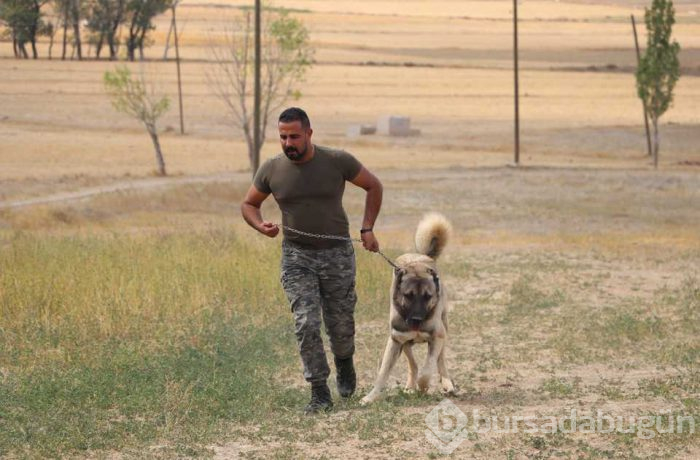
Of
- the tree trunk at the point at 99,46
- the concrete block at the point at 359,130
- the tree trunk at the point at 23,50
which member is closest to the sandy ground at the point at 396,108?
the concrete block at the point at 359,130

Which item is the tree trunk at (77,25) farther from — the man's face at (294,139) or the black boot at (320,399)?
the black boot at (320,399)

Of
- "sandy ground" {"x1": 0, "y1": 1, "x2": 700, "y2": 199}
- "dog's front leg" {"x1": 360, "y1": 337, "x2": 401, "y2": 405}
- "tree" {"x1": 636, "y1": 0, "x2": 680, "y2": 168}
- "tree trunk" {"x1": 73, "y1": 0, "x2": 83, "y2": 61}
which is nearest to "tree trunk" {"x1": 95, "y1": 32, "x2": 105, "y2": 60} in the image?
"tree trunk" {"x1": 73, "y1": 0, "x2": 83, "y2": 61}

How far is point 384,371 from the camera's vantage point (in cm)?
977

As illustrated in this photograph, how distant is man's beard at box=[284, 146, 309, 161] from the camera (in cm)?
920

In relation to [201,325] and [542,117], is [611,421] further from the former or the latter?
[542,117]

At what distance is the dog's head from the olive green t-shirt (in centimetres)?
62

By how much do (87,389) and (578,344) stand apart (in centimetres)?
503

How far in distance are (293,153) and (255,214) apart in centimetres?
65

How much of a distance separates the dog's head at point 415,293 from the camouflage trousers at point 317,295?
373mm

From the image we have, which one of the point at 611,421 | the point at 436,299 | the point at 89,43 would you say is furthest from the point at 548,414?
the point at 89,43

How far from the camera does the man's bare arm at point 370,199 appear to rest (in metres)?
9.55

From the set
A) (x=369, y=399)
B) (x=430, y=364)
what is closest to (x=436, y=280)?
(x=430, y=364)

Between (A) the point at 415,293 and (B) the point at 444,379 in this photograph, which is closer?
Answer: (A) the point at 415,293

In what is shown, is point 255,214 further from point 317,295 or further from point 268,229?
point 317,295
